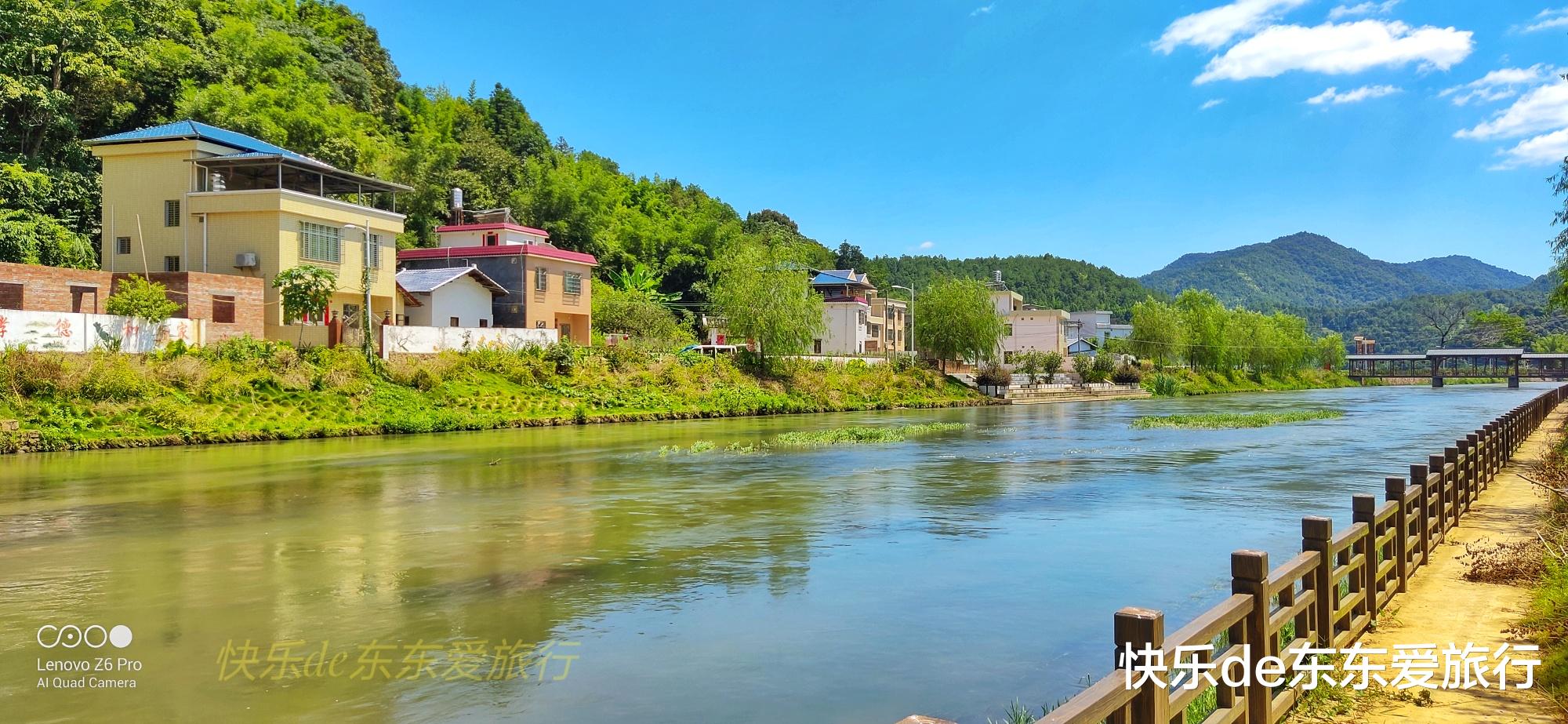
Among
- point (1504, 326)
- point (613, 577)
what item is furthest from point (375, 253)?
point (1504, 326)

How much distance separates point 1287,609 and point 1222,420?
A: 128 feet

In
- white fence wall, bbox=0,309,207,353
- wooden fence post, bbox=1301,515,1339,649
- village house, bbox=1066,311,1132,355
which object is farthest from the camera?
village house, bbox=1066,311,1132,355

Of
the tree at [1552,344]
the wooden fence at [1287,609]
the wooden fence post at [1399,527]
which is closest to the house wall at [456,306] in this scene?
the wooden fence at [1287,609]

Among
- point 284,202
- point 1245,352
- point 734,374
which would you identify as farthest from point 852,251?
point 284,202

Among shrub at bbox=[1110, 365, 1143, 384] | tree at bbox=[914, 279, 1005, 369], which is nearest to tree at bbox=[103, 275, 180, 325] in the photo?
tree at bbox=[914, 279, 1005, 369]

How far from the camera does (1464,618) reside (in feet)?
26.5

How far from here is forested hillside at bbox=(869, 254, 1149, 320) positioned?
147875mm

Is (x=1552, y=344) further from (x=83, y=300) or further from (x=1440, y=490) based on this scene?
(x=83, y=300)

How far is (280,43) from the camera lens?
64.4 m

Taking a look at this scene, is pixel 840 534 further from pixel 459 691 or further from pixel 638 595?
pixel 459 691

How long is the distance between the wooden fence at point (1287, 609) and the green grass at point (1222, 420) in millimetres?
29565

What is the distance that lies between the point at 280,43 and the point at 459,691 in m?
68.0

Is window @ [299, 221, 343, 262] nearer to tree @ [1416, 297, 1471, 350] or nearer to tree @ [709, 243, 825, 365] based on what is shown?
tree @ [709, 243, 825, 365]

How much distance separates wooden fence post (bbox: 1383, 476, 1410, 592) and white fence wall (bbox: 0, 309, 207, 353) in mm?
34118
